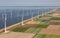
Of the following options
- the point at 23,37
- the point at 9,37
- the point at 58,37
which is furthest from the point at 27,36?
the point at 58,37

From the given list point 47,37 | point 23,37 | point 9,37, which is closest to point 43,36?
point 47,37

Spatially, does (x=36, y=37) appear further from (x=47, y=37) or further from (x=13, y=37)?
(x=13, y=37)

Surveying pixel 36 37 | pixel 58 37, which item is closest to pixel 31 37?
pixel 36 37

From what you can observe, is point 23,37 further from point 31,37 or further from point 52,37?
point 52,37

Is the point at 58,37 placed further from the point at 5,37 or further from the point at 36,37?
the point at 5,37

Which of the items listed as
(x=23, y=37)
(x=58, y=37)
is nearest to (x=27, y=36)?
(x=23, y=37)

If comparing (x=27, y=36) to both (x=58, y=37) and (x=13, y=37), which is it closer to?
(x=13, y=37)
